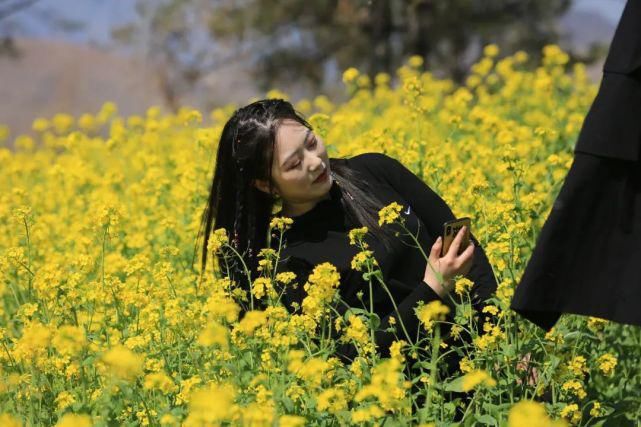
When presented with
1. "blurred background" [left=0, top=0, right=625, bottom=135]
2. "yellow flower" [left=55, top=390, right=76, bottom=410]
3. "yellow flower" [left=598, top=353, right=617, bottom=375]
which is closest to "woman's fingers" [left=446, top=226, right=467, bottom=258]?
"yellow flower" [left=598, top=353, right=617, bottom=375]

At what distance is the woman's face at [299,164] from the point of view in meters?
2.89

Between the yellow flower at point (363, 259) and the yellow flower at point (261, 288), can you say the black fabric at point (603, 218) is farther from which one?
the yellow flower at point (261, 288)

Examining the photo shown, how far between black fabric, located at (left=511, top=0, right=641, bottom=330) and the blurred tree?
10.8 meters

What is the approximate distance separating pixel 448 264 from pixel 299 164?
0.58 metres

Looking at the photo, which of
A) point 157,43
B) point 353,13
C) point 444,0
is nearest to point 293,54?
point 353,13

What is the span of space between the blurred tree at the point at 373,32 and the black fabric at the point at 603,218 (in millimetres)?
10774

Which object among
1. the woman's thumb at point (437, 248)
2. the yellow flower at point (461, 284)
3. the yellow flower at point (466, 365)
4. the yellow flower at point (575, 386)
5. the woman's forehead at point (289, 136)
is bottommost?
the yellow flower at point (575, 386)

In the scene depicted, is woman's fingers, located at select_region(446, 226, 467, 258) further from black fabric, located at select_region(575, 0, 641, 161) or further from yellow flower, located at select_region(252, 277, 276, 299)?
black fabric, located at select_region(575, 0, 641, 161)

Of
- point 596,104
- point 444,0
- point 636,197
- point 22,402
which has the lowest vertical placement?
point 22,402

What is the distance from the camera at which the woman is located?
9.52 ft

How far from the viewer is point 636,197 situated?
2100mm

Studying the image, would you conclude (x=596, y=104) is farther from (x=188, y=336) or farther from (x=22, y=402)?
(x=22, y=402)

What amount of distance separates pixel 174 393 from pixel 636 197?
1.20 metres

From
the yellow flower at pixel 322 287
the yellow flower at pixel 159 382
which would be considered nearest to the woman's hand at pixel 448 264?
the yellow flower at pixel 322 287
